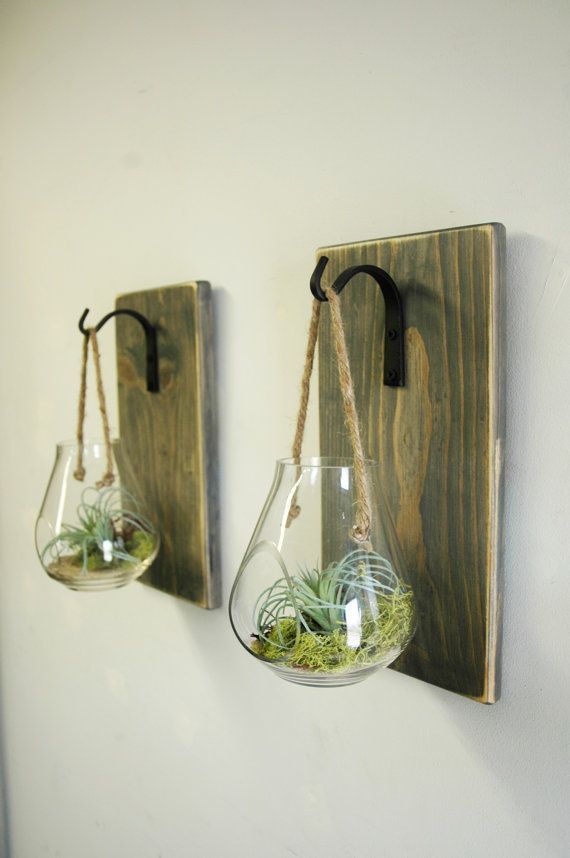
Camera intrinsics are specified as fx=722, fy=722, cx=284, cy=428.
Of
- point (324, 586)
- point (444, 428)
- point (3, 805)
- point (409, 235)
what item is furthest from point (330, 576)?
point (3, 805)

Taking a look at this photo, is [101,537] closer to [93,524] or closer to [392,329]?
[93,524]

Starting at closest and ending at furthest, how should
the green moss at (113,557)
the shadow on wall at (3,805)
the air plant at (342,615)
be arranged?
1. the air plant at (342,615)
2. the green moss at (113,557)
3. the shadow on wall at (3,805)

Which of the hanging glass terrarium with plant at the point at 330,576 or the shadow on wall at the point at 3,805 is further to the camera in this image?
the shadow on wall at the point at 3,805

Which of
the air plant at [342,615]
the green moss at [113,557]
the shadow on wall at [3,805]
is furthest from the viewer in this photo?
the shadow on wall at [3,805]

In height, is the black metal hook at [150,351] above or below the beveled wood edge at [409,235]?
below

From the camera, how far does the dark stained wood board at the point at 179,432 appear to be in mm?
713

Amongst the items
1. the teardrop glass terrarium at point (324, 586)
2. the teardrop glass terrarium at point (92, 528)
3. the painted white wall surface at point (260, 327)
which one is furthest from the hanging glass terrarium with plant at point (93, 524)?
the teardrop glass terrarium at point (324, 586)

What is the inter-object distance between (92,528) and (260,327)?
0.26 metres

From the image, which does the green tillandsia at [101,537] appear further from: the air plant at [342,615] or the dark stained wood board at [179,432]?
the air plant at [342,615]

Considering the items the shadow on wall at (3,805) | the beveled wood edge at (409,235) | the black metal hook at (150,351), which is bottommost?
the shadow on wall at (3,805)

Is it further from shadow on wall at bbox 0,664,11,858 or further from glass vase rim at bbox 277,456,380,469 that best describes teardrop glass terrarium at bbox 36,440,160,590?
shadow on wall at bbox 0,664,11,858

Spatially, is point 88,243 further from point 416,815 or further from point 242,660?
point 416,815

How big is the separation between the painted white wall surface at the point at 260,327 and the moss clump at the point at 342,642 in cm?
9

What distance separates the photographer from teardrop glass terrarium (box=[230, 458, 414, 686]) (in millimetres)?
452
